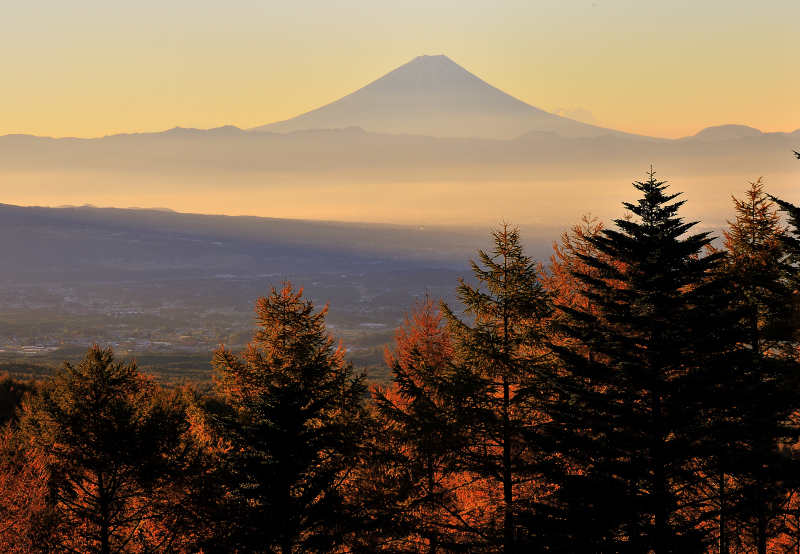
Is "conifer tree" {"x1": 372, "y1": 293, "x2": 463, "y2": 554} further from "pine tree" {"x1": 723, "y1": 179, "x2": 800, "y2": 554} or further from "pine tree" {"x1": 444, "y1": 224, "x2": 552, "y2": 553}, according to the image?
"pine tree" {"x1": 723, "y1": 179, "x2": 800, "y2": 554}

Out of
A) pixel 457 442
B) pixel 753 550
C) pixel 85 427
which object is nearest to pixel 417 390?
pixel 457 442

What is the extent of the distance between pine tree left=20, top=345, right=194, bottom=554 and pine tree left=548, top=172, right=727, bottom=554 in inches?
458

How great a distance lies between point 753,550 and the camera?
25.8 metres

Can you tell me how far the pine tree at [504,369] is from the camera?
18609mm

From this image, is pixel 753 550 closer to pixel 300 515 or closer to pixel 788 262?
pixel 788 262

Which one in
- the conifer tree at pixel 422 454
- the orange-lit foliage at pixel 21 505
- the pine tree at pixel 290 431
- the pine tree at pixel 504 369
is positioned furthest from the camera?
the conifer tree at pixel 422 454

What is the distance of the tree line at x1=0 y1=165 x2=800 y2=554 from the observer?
17047 millimetres

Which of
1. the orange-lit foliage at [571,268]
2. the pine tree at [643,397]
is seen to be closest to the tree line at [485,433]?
the pine tree at [643,397]

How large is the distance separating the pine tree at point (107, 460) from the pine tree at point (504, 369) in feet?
29.1

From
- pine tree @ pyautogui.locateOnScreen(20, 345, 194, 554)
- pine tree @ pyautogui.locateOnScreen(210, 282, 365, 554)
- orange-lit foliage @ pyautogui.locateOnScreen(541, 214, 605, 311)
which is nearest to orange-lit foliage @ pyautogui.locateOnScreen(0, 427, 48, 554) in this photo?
pine tree @ pyautogui.locateOnScreen(20, 345, 194, 554)

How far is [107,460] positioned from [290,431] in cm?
623

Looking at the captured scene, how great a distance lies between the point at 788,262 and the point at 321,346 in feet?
53.8

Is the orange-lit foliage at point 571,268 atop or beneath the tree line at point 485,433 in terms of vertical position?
atop

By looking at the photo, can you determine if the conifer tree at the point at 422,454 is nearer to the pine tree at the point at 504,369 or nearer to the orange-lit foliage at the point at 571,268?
the pine tree at the point at 504,369
